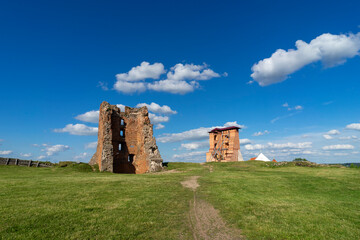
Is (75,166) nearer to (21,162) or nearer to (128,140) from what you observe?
(21,162)

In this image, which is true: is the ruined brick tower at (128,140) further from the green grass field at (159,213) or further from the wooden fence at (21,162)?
the green grass field at (159,213)

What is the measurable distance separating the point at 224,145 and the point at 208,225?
43947 mm

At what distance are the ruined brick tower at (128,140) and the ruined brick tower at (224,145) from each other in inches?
926

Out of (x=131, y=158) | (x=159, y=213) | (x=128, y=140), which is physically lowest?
(x=159, y=213)

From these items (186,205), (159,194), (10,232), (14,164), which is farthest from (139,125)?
(10,232)

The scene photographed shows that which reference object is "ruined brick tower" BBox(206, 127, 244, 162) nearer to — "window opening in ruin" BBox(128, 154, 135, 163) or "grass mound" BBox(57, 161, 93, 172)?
"window opening in ruin" BBox(128, 154, 135, 163)

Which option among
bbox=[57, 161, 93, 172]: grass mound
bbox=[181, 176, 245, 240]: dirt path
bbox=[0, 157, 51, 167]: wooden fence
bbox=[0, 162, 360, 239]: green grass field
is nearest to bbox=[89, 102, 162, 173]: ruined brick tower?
bbox=[57, 161, 93, 172]: grass mound

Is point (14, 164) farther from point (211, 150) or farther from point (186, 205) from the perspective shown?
point (211, 150)

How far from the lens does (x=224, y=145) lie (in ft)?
164

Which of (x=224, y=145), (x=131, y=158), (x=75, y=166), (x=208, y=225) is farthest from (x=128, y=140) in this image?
(x=208, y=225)

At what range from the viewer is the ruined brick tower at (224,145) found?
48.2 metres

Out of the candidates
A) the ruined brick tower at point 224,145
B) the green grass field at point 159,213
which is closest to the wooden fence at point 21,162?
the green grass field at point 159,213

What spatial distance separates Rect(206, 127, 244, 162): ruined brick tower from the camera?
48219 mm

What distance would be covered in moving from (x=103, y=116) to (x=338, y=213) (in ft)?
95.6
